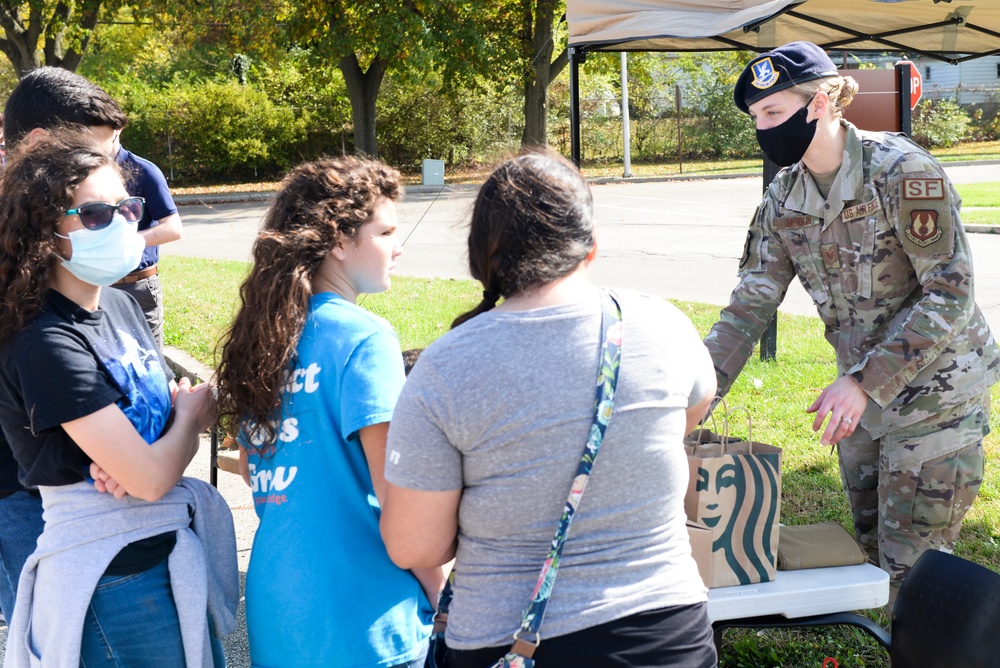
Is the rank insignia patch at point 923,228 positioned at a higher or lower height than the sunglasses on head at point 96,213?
lower

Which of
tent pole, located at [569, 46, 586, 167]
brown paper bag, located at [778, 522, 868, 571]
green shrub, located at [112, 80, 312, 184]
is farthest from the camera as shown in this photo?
green shrub, located at [112, 80, 312, 184]

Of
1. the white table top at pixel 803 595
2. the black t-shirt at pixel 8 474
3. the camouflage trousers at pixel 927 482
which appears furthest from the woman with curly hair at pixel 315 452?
the camouflage trousers at pixel 927 482

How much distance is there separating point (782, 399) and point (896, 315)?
3.15m

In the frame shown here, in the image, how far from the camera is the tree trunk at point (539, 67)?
2102 cm

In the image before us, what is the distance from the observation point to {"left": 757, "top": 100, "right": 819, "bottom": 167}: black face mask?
2.84 metres

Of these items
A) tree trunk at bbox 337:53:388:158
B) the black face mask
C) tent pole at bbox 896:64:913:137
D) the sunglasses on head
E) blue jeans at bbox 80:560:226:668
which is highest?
tree trunk at bbox 337:53:388:158

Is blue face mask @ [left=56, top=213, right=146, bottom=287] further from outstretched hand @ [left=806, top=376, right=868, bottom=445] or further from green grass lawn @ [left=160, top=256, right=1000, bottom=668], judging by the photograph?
outstretched hand @ [left=806, top=376, right=868, bottom=445]

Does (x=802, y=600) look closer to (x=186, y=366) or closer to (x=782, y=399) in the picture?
(x=782, y=399)

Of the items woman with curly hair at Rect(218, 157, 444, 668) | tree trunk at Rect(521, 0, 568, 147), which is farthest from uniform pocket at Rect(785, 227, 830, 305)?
tree trunk at Rect(521, 0, 568, 147)

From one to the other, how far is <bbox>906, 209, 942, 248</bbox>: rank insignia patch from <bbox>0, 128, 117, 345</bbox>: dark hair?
2130 mm

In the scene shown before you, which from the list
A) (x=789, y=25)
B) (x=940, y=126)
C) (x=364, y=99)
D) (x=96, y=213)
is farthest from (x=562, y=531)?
(x=940, y=126)

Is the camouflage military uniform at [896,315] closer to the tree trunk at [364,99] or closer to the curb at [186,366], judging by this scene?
the curb at [186,366]

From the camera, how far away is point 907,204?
274 cm

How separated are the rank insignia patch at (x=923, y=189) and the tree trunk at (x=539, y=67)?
18.2 m
